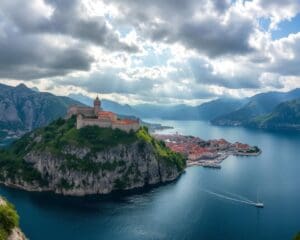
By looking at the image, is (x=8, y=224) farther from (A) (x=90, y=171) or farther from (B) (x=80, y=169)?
(B) (x=80, y=169)

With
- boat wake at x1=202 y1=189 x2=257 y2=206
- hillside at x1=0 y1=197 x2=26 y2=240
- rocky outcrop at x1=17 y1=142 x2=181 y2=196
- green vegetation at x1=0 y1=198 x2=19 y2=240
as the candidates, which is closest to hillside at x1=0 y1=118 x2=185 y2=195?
rocky outcrop at x1=17 y1=142 x2=181 y2=196

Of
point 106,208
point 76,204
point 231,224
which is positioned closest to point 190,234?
point 231,224

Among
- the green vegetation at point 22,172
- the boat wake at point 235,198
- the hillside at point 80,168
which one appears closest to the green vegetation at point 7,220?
the hillside at point 80,168

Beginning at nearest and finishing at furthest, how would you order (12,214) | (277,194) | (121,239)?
(12,214)
(121,239)
(277,194)

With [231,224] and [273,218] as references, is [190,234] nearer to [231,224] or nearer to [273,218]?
[231,224]

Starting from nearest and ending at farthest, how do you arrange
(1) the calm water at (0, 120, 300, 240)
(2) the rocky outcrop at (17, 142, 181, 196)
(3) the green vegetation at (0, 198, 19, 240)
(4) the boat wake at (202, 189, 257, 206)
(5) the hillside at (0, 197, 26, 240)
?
(5) the hillside at (0, 197, 26, 240) → (3) the green vegetation at (0, 198, 19, 240) → (1) the calm water at (0, 120, 300, 240) → (4) the boat wake at (202, 189, 257, 206) → (2) the rocky outcrop at (17, 142, 181, 196)

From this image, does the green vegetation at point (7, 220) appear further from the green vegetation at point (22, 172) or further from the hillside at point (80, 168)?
the green vegetation at point (22, 172)

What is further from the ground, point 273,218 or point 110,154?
point 110,154

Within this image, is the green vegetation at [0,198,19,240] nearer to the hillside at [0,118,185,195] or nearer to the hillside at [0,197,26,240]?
the hillside at [0,197,26,240]
